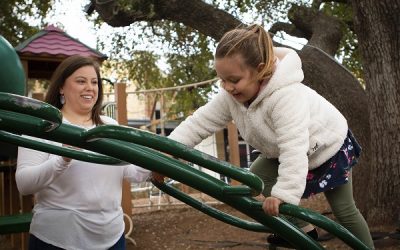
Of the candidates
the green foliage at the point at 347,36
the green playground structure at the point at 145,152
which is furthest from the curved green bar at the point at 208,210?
the green foliage at the point at 347,36

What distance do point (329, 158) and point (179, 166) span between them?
0.84 metres

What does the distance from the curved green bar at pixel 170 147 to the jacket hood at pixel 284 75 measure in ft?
1.55

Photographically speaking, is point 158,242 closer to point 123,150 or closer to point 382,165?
point 382,165

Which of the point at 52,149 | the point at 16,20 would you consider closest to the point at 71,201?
the point at 52,149

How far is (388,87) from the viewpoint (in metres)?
4.16

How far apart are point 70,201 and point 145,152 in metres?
0.64

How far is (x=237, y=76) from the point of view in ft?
5.64

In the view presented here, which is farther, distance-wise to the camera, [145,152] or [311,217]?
[311,217]

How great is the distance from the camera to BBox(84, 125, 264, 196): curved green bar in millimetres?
1156

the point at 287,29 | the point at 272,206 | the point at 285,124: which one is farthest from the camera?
the point at 287,29

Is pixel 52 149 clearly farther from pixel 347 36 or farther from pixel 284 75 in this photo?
pixel 347 36

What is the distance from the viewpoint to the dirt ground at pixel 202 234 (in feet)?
13.4

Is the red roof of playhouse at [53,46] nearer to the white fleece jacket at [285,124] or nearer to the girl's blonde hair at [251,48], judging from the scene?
the white fleece jacket at [285,124]

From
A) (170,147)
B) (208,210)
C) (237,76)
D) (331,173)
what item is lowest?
(208,210)
